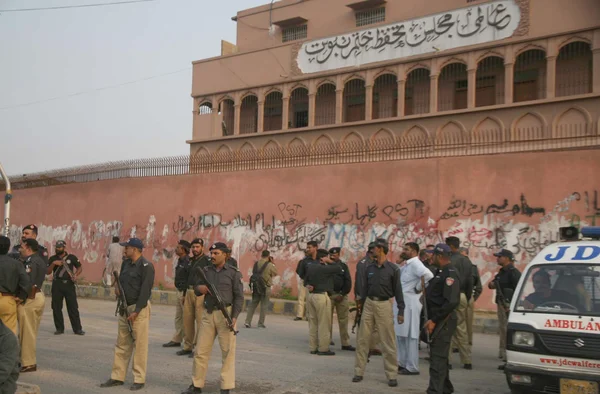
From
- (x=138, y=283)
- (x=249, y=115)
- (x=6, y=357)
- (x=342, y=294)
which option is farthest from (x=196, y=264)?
(x=249, y=115)

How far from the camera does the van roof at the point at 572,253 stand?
737 centimetres

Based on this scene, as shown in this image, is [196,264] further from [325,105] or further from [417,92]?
[325,105]

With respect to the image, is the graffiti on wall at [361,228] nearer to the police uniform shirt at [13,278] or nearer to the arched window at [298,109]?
the arched window at [298,109]

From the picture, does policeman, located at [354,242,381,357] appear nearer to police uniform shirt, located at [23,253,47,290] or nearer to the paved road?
the paved road

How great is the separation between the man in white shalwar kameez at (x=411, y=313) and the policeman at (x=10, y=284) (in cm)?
514

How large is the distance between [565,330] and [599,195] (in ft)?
30.2

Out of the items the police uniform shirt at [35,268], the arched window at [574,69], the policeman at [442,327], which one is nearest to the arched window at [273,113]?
the arched window at [574,69]

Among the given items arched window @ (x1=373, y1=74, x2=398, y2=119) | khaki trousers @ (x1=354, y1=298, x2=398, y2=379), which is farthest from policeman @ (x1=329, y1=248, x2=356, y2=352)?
arched window @ (x1=373, y1=74, x2=398, y2=119)

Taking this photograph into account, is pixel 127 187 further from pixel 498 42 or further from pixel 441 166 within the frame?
pixel 498 42

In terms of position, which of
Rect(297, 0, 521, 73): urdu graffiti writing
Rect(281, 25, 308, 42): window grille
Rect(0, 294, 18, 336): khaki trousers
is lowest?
Rect(0, 294, 18, 336): khaki trousers

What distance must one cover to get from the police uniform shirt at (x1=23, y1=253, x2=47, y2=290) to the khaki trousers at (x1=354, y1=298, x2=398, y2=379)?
15.3 feet

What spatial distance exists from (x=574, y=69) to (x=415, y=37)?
591cm

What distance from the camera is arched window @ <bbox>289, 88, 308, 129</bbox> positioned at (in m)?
29.5

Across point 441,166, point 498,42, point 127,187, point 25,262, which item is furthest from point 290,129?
point 25,262
